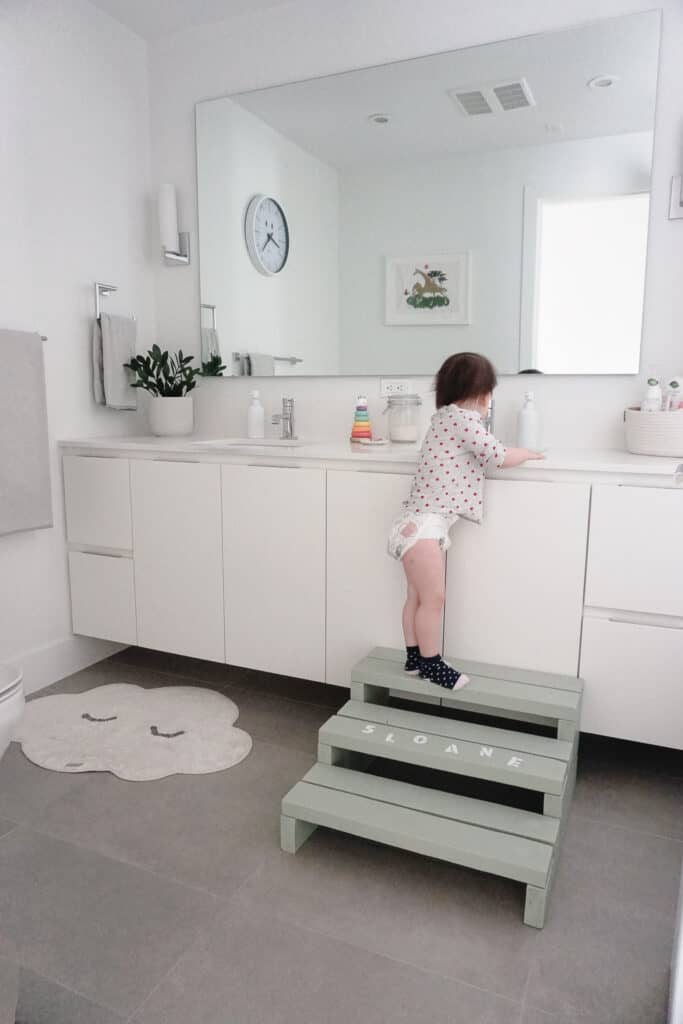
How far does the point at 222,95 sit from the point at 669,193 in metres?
1.66

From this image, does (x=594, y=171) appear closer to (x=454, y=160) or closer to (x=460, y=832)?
(x=454, y=160)

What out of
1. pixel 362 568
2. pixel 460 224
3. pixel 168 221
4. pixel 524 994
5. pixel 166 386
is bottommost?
pixel 524 994

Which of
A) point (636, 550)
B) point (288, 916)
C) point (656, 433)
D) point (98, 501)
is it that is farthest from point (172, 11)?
point (288, 916)

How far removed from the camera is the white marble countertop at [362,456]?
6.03 ft

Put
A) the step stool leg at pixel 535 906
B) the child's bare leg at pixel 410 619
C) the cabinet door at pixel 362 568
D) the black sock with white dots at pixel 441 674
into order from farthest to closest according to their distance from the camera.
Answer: the cabinet door at pixel 362 568 → the child's bare leg at pixel 410 619 → the black sock with white dots at pixel 441 674 → the step stool leg at pixel 535 906

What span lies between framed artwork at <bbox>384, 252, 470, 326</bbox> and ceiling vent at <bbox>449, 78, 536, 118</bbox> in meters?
0.44

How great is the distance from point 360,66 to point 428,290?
807mm

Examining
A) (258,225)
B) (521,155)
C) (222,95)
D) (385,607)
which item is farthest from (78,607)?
(521,155)

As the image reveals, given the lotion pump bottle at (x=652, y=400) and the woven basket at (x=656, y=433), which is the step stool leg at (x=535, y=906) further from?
the lotion pump bottle at (x=652, y=400)

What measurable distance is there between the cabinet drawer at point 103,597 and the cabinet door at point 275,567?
43cm

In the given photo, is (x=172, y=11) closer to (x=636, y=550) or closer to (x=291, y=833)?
(x=636, y=550)

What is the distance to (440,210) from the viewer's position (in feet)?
7.84

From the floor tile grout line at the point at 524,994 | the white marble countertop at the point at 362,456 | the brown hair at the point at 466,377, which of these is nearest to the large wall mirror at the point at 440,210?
the white marble countertop at the point at 362,456

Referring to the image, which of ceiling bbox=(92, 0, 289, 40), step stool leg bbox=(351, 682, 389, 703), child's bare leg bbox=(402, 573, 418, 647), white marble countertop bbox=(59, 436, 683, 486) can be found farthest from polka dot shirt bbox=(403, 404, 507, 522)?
ceiling bbox=(92, 0, 289, 40)
